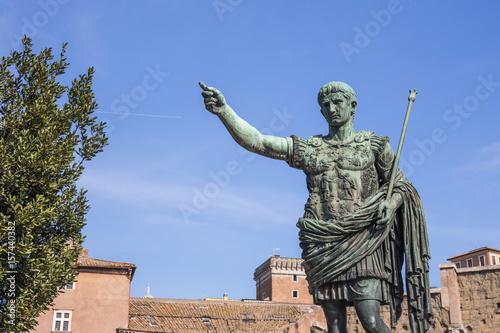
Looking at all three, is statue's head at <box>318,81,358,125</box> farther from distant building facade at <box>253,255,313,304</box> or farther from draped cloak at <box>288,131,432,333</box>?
distant building facade at <box>253,255,313,304</box>

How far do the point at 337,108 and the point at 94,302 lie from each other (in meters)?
35.3

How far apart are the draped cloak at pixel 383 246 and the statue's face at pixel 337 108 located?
748 mm

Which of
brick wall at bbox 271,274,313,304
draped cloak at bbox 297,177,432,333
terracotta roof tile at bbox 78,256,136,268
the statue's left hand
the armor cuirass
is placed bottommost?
draped cloak at bbox 297,177,432,333

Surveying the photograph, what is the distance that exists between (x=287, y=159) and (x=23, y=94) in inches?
376

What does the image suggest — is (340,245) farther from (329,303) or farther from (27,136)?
(27,136)

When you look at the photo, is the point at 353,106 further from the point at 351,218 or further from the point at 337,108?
the point at 351,218

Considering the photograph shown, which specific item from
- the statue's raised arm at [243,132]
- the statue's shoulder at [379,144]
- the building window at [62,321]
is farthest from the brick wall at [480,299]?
the statue's raised arm at [243,132]

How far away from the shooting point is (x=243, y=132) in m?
6.28

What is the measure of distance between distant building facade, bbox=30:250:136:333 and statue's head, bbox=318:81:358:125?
33.9m

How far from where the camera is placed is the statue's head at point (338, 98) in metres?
6.39

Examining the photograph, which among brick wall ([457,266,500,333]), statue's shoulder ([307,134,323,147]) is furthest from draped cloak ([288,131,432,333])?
brick wall ([457,266,500,333])

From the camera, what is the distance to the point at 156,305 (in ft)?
142

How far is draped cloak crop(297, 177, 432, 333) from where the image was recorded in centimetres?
589

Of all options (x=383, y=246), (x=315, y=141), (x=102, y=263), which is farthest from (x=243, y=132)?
(x=102, y=263)
